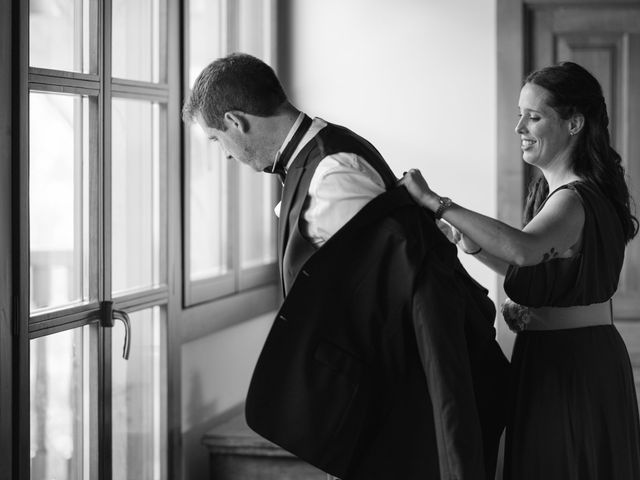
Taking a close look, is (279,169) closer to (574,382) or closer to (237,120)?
(237,120)

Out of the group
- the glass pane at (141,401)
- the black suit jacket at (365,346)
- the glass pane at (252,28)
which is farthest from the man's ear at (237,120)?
the glass pane at (252,28)

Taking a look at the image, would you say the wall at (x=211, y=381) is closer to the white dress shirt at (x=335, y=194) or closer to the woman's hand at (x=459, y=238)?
the woman's hand at (x=459, y=238)

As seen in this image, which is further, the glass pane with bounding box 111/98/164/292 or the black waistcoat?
the glass pane with bounding box 111/98/164/292

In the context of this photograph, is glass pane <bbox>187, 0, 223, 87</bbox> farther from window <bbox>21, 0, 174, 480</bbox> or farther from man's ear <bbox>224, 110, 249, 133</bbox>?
man's ear <bbox>224, 110, 249, 133</bbox>

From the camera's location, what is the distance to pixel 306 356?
177 cm

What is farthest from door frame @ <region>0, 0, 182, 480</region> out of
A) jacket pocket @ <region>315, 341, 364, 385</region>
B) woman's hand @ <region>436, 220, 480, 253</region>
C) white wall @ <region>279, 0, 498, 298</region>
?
white wall @ <region>279, 0, 498, 298</region>

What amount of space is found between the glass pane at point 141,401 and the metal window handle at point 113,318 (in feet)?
0.41

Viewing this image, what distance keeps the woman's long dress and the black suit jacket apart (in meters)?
0.41

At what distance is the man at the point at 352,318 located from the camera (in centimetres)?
177

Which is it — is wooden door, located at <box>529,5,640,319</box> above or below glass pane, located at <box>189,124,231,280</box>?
above

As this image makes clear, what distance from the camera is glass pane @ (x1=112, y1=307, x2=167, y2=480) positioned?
2.70 metres

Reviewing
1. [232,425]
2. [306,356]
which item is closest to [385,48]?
[232,425]

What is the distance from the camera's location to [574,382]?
215 cm

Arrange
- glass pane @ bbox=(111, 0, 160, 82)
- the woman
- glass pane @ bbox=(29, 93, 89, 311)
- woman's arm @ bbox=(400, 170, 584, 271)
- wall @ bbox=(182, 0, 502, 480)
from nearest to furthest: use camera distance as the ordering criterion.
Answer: woman's arm @ bbox=(400, 170, 584, 271)
the woman
glass pane @ bbox=(29, 93, 89, 311)
glass pane @ bbox=(111, 0, 160, 82)
wall @ bbox=(182, 0, 502, 480)
